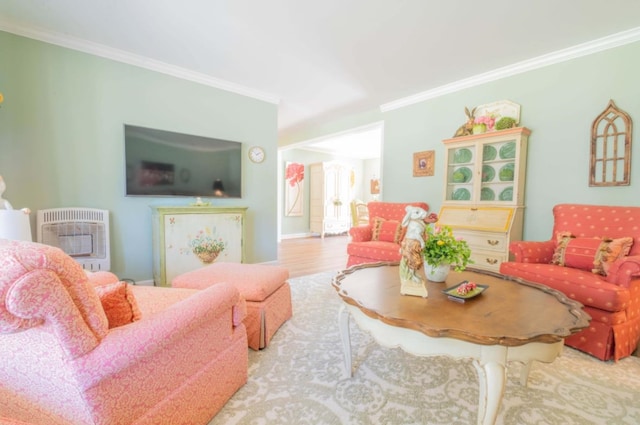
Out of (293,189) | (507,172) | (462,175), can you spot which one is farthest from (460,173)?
(293,189)

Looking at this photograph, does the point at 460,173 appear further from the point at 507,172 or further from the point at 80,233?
the point at 80,233

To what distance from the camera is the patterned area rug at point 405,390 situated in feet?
4.18

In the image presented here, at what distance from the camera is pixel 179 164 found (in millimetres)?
3213

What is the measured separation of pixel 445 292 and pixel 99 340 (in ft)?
4.69

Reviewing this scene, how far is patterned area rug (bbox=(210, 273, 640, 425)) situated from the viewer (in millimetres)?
1274

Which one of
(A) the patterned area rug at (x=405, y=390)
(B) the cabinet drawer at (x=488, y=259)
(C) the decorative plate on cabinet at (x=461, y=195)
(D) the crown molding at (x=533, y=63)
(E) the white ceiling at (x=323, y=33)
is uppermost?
(E) the white ceiling at (x=323, y=33)

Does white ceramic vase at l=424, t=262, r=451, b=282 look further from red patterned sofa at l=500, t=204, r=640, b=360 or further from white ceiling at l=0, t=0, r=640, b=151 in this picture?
white ceiling at l=0, t=0, r=640, b=151

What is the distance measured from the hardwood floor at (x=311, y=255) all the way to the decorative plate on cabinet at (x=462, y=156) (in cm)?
215

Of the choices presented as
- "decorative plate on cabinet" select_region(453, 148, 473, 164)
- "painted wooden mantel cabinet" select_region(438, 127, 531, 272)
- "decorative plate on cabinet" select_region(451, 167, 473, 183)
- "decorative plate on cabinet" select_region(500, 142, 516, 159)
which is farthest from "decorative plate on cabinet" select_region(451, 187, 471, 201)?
"decorative plate on cabinet" select_region(500, 142, 516, 159)

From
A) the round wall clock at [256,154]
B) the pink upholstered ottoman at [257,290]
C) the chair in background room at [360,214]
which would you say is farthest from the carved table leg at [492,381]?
the chair in background room at [360,214]

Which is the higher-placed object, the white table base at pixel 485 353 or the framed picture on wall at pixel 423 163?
the framed picture on wall at pixel 423 163

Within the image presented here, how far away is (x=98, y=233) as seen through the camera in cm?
275

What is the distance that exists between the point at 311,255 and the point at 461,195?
8.92ft

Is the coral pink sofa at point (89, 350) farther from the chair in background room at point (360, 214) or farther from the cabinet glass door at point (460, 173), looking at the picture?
the chair in background room at point (360, 214)
